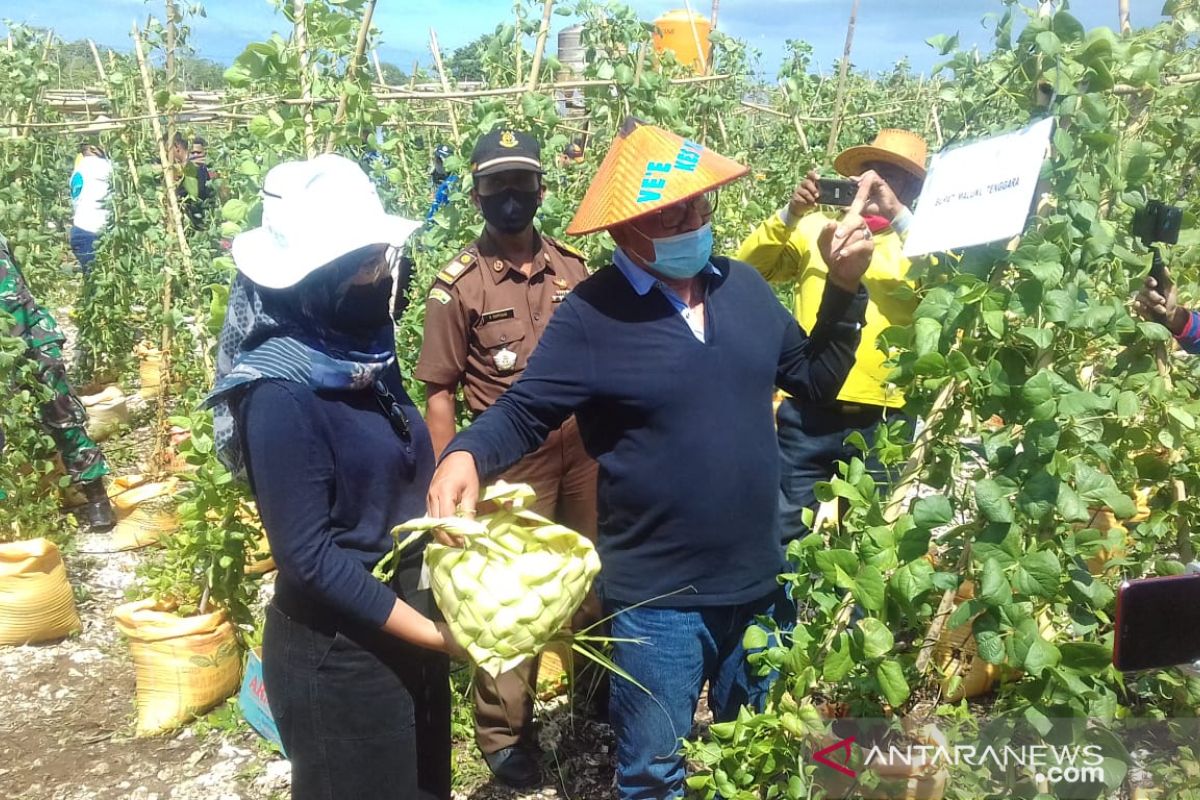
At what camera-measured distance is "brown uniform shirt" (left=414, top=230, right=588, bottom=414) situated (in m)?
2.66

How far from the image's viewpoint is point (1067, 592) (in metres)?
1.33

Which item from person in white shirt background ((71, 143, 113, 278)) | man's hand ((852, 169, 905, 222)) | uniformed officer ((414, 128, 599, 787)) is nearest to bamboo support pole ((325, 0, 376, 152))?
uniformed officer ((414, 128, 599, 787))

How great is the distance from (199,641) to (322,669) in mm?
1427

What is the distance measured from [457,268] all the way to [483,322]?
0.19 metres

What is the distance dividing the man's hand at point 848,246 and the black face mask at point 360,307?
81 centimetres

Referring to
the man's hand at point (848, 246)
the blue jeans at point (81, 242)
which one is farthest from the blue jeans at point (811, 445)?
the blue jeans at point (81, 242)

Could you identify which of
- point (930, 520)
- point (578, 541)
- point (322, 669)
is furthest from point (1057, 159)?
point (322, 669)

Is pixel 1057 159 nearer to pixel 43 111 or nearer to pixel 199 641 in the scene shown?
pixel 199 641

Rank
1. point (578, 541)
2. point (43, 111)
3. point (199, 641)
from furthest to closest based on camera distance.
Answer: point (43, 111) → point (199, 641) → point (578, 541)

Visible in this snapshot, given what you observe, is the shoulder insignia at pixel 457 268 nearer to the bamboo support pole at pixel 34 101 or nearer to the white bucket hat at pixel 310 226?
the white bucket hat at pixel 310 226

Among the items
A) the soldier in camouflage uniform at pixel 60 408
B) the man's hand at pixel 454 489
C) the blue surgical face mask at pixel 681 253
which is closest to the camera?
the man's hand at pixel 454 489

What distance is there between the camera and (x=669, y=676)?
5.91 feet

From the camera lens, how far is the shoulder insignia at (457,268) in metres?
2.69

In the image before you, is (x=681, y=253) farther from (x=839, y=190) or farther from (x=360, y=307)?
(x=839, y=190)
